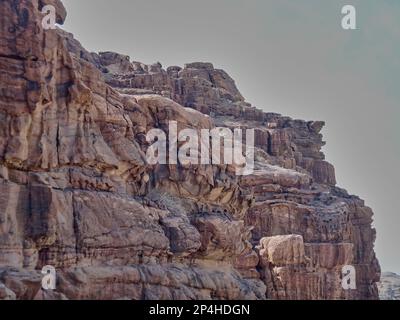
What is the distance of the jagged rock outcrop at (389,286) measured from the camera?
163 m

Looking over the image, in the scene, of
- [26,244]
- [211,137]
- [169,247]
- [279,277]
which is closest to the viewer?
[26,244]

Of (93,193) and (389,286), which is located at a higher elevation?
(389,286)

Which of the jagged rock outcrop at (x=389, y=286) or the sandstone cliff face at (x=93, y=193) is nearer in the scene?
the sandstone cliff face at (x=93, y=193)

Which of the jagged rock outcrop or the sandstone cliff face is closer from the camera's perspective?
the sandstone cliff face

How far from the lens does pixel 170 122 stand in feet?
217

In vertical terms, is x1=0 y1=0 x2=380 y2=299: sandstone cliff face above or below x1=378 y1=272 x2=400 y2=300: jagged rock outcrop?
below

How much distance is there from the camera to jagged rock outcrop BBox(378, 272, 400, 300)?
534 feet

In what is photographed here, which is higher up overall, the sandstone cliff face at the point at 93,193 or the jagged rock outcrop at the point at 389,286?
the jagged rock outcrop at the point at 389,286

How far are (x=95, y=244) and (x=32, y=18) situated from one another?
1256 cm

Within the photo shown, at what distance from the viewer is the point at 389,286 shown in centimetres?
17688

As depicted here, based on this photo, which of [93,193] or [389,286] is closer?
[93,193]

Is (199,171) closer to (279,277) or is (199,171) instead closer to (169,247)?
(169,247)

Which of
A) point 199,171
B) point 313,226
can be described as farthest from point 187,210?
point 313,226
